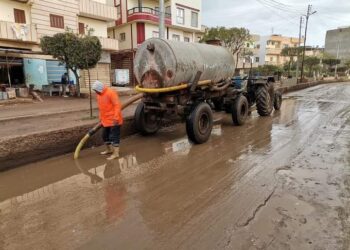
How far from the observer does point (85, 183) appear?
15.8 ft

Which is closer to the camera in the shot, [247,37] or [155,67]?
[155,67]

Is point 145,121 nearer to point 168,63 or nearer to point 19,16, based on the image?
point 168,63

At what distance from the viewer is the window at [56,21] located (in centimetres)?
2081

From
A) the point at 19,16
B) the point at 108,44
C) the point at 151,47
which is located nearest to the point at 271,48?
the point at 108,44

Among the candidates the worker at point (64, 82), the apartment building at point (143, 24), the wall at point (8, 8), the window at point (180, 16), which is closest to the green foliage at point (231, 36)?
the apartment building at point (143, 24)

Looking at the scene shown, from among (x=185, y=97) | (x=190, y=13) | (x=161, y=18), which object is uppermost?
(x=190, y=13)

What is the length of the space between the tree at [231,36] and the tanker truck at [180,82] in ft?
82.1

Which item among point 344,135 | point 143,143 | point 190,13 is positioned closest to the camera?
point 143,143

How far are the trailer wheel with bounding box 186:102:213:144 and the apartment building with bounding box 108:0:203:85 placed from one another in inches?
859

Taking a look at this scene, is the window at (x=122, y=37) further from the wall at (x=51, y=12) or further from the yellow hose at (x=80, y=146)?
the yellow hose at (x=80, y=146)

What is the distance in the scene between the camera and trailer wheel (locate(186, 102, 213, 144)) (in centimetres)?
703

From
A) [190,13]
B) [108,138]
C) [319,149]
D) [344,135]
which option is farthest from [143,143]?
[190,13]

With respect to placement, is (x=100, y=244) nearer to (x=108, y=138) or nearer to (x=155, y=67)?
(x=108, y=138)

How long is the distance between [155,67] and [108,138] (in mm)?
2014
